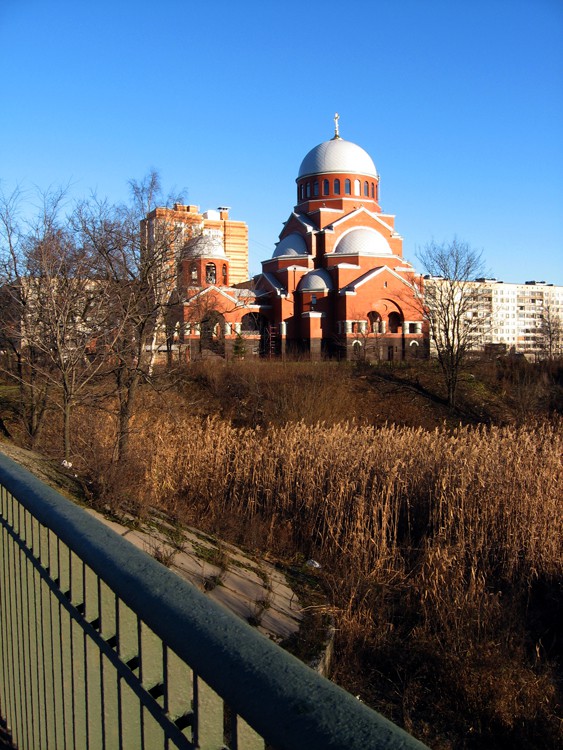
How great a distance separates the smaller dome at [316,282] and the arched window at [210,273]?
4.79 metres

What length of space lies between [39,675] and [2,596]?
2.33ft

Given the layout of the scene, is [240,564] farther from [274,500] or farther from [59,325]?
[59,325]

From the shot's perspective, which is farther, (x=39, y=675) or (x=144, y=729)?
(x=39, y=675)

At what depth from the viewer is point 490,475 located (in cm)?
885

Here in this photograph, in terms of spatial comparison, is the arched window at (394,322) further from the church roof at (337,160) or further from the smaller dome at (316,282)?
the church roof at (337,160)

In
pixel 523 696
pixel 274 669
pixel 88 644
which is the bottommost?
pixel 523 696

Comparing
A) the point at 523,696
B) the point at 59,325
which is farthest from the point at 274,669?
the point at 59,325

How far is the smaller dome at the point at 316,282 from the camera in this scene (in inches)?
1478

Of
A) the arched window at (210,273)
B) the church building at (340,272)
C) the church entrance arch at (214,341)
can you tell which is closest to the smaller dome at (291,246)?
the church building at (340,272)

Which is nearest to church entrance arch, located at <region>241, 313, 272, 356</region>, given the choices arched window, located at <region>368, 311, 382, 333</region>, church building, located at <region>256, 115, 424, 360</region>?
church building, located at <region>256, 115, 424, 360</region>

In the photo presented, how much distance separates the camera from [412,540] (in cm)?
864

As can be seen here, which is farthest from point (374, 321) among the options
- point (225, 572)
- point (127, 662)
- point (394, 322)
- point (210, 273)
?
point (127, 662)

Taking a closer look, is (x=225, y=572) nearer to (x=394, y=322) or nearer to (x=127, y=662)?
(x=127, y=662)

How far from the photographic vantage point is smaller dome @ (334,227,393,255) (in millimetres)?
38125
